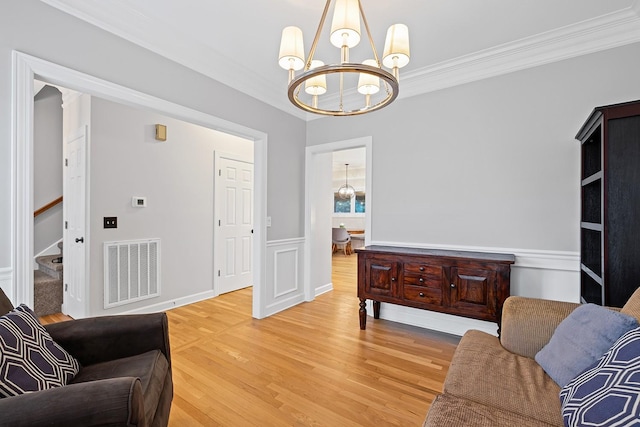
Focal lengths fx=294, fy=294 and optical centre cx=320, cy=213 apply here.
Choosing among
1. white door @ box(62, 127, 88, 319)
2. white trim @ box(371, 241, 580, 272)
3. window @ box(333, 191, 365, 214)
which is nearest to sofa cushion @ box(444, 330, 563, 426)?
white trim @ box(371, 241, 580, 272)

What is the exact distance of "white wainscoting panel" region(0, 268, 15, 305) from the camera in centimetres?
159

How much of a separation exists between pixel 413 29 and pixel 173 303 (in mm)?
3773

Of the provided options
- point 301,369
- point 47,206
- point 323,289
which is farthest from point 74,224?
point 323,289

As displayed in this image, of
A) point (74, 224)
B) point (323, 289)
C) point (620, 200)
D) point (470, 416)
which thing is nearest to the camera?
point (470, 416)

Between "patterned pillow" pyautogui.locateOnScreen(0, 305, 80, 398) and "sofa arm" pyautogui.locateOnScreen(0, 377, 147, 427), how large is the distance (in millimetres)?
152

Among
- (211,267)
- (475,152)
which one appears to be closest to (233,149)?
(211,267)

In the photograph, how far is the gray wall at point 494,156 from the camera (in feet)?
7.68

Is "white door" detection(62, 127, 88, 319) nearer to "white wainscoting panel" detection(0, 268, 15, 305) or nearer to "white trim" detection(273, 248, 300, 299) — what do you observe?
"white wainscoting panel" detection(0, 268, 15, 305)

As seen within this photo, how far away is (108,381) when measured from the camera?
930 mm

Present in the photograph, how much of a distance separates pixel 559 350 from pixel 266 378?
172cm

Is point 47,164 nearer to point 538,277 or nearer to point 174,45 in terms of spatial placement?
point 174,45

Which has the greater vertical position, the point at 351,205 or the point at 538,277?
the point at 351,205

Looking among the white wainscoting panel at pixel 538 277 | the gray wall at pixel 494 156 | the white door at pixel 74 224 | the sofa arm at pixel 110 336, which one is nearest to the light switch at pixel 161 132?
the white door at pixel 74 224

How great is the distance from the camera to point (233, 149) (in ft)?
14.2
